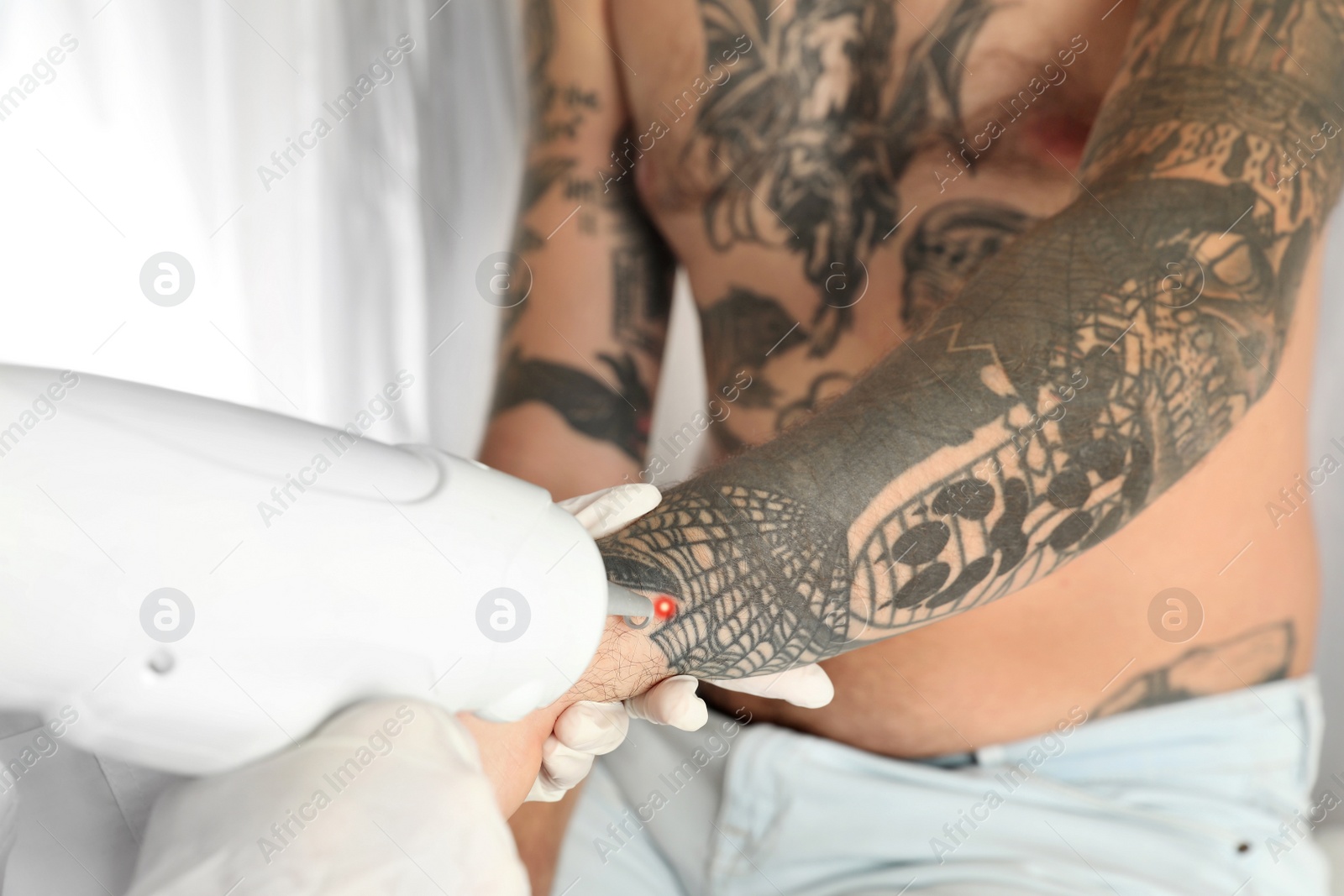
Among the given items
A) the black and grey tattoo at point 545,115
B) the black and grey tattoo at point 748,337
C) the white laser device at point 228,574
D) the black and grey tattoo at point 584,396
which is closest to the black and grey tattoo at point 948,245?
the black and grey tattoo at point 748,337

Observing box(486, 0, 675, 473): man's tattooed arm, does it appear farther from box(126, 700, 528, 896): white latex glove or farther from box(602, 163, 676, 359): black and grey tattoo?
box(126, 700, 528, 896): white latex glove

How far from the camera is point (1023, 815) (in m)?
0.73

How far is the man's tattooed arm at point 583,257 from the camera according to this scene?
1075 mm

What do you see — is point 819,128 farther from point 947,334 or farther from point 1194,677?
point 1194,677

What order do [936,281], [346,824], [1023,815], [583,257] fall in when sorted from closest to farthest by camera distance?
[346,824] < [1023,815] < [936,281] < [583,257]

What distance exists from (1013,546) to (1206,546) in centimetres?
32

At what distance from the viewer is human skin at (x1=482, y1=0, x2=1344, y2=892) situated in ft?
1.85

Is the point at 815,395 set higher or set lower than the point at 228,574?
lower

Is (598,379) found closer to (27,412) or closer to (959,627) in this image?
(959,627)

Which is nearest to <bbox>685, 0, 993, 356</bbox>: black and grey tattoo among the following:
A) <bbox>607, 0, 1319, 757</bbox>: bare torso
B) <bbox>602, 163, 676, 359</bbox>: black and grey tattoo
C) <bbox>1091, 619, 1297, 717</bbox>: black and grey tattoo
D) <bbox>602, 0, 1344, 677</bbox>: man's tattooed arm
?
<bbox>607, 0, 1319, 757</bbox>: bare torso

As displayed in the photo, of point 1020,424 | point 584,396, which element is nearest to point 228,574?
point 1020,424

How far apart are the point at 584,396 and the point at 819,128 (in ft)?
1.27

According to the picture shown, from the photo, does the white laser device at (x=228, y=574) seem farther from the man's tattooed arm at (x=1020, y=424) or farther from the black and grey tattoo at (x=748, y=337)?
the black and grey tattoo at (x=748, y=337)

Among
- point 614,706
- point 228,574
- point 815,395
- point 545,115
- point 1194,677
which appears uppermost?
point 228,574
